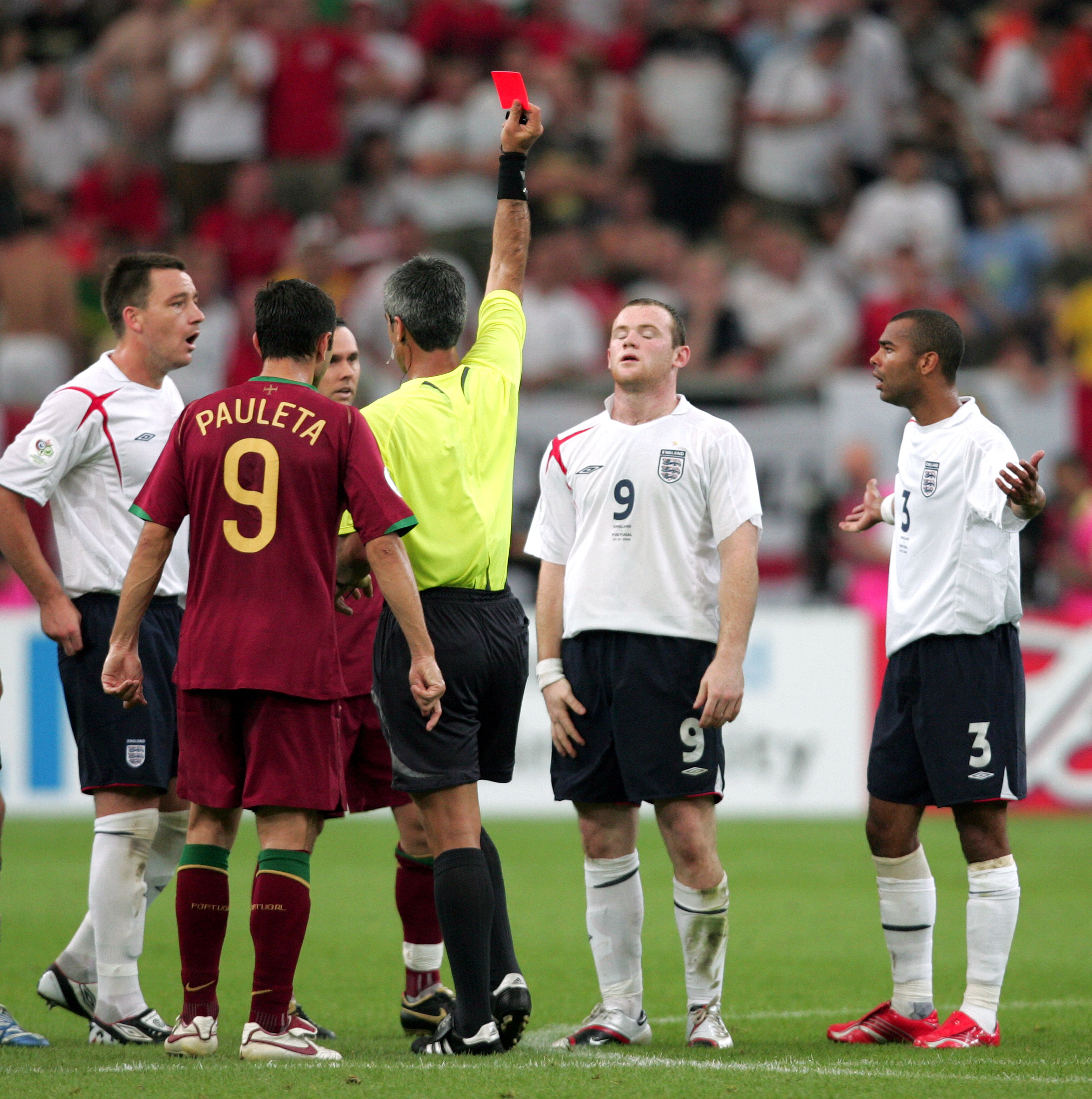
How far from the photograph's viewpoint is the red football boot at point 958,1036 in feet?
17.7

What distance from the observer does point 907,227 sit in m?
16.3

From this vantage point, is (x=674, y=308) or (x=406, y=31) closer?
(x=674, y=308)

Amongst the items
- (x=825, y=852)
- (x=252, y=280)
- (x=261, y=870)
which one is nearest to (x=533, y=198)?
(x=252, y=280)

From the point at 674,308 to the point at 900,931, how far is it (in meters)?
2.21

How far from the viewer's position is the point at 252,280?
16438 millimetres

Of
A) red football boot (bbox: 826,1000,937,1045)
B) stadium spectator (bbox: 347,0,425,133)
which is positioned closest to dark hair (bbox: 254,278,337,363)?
red football boot (bbox: 826,1000,937,1045)

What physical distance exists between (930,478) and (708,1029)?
1.92 m

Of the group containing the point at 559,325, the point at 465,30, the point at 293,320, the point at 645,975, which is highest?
the point at 465,30

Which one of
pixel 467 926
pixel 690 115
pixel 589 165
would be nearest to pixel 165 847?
pixel 467 926

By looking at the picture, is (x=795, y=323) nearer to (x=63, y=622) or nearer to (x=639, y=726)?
(x=639, y=726)

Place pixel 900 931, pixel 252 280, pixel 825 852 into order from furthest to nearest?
1. pixel 252 280
2. pixel 825 852
3. pixel 900 931

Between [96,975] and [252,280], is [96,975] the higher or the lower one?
the lower one

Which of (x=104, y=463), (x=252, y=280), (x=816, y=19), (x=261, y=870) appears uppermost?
(x=816, y=19)

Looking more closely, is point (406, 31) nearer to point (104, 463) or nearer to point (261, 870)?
point (104, 463)
